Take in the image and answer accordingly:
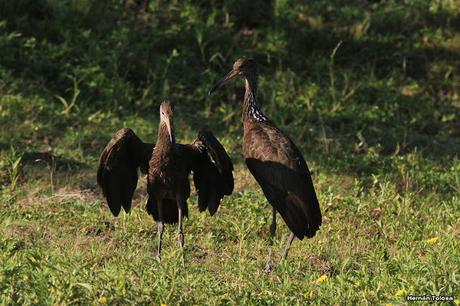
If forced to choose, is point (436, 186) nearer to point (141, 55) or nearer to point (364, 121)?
point (364, 121)

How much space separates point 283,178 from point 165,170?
933 millimetres

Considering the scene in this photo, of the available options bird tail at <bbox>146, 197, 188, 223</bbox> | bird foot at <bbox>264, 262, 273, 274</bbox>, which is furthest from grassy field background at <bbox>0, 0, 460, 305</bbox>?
bird tail at <bbox>146, 197, 188, 223</bbox>

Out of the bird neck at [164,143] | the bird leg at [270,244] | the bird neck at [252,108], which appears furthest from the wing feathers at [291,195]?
the bird neck at [164,143]

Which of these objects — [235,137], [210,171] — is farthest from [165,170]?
[235,137]

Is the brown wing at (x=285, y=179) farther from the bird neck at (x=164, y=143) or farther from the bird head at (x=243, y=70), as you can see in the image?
the bird head at (x=243, y=70)

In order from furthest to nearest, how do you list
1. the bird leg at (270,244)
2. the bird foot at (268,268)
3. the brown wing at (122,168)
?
the brown wing at (122,168) < the bird leg at (270,244) < the bird foot at (268,268)

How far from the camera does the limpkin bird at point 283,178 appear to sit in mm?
6980

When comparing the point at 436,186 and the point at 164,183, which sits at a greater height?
the point at 164,183

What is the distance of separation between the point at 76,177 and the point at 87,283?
3725 mm

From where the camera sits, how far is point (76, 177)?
9078mm

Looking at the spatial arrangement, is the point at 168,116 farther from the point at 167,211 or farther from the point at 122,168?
the point at 167,211

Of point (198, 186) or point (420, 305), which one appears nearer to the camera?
point (420, 305)

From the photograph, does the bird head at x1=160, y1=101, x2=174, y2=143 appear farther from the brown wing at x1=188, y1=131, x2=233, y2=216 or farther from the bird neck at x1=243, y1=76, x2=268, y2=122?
the bird neck at x1=243, y1=76, x2=268, y2=122

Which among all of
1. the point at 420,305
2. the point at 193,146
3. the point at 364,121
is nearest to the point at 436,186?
the point at 364,121
